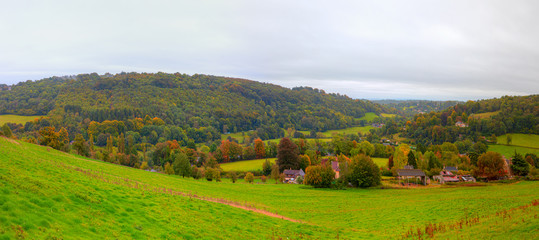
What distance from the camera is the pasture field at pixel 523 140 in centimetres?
9356

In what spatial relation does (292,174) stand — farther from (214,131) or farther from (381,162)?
(214,131)

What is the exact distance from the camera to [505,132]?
351 feet

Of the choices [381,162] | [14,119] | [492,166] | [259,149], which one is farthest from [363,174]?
[14,119]

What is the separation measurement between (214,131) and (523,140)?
456 feet

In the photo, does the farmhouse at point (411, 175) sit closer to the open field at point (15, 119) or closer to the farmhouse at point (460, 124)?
the farmhouse at point (460, 124)

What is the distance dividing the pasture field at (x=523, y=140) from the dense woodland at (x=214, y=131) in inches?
133

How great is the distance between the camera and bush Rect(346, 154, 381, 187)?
46.2 metres

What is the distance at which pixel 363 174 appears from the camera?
152ft

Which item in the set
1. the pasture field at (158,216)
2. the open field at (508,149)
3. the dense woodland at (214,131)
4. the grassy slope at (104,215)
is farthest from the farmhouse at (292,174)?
the open field at (508,149)

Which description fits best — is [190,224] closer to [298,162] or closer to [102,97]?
[298,162]

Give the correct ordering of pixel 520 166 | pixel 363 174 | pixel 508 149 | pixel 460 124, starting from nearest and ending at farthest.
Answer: pixel 363 174 → pixel 520 166 → pixel 508 149 → pixel 460 124

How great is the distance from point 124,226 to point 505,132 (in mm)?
145004

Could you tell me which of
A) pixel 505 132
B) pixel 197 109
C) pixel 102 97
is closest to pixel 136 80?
pixel 102 97

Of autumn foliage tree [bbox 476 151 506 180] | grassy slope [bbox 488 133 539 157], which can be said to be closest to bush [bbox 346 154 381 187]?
autumn foliage tree [bbox 476 151 506 180]
